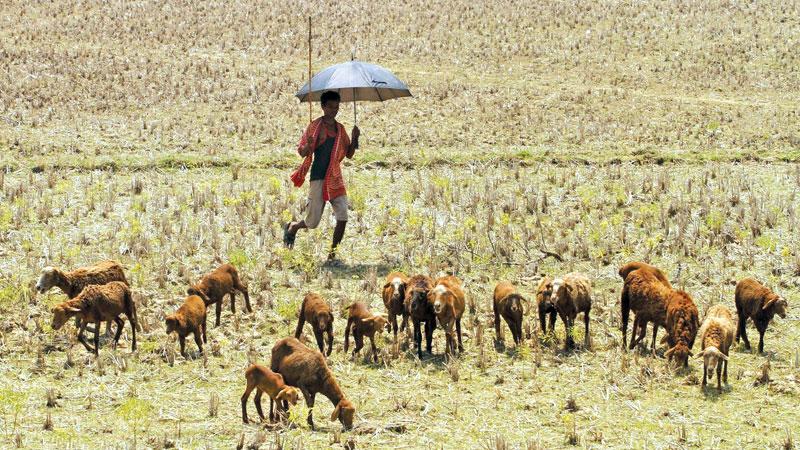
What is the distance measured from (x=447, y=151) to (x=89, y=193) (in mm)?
7452

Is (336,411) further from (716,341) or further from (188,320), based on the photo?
(716,341)

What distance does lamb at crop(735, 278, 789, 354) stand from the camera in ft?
37.3

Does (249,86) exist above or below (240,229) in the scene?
above

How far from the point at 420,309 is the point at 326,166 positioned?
168 inches

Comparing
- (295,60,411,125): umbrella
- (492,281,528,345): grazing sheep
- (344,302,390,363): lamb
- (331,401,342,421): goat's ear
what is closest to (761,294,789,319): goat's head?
(492,281,528,345): grazing sheep

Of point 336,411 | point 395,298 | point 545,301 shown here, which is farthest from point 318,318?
point 545,301

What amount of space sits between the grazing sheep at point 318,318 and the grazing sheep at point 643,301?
3311mm

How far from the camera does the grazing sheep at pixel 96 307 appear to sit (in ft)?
35.7

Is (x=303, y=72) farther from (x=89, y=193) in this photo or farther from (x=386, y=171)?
(x=89, y=193)

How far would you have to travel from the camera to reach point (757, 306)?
11438mm

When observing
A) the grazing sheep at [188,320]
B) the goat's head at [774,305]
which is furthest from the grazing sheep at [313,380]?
the goat's head at [774,305]

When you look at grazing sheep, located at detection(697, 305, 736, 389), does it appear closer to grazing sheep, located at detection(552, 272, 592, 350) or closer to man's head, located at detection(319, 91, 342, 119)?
grazing sheep, located at detection(552, 272, 592, 350)

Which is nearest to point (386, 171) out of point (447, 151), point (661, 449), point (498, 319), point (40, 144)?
point (447, 151)

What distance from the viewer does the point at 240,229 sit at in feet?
51.3
